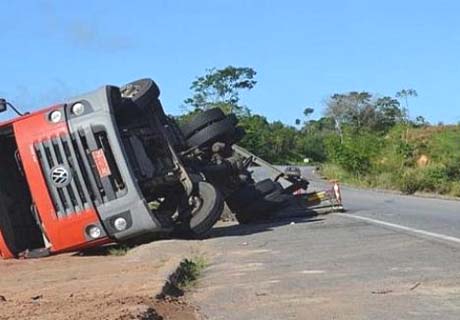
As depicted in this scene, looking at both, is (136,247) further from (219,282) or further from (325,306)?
(325,306)

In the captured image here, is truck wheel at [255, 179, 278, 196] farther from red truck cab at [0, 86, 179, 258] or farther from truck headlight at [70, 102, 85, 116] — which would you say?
truck headlight at [70, 102, 85, 116]

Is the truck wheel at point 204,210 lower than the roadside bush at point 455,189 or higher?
higher

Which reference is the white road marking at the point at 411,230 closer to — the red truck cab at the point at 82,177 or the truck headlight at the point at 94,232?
the red truck cab at the point at 82,177

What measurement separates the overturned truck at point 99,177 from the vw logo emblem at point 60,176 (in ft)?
0.05

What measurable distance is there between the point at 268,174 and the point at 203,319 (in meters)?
13.5

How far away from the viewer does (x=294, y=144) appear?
121m

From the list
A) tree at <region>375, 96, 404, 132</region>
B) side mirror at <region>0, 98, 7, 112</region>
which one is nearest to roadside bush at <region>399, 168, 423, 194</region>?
side mirror at <region>0, 98, 7, 112</region>

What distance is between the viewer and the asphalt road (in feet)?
26.5

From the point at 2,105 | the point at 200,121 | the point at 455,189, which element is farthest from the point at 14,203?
the point at 455,189

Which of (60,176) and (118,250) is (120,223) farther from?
(60,176)

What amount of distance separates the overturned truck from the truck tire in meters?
0.51

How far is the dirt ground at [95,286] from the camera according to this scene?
27.2 feet

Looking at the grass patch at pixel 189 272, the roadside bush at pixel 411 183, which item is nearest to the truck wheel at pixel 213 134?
the grass patch at pixel 189 272

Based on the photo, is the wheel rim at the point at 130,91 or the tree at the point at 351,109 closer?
the wheel rim at the point at 130,91
